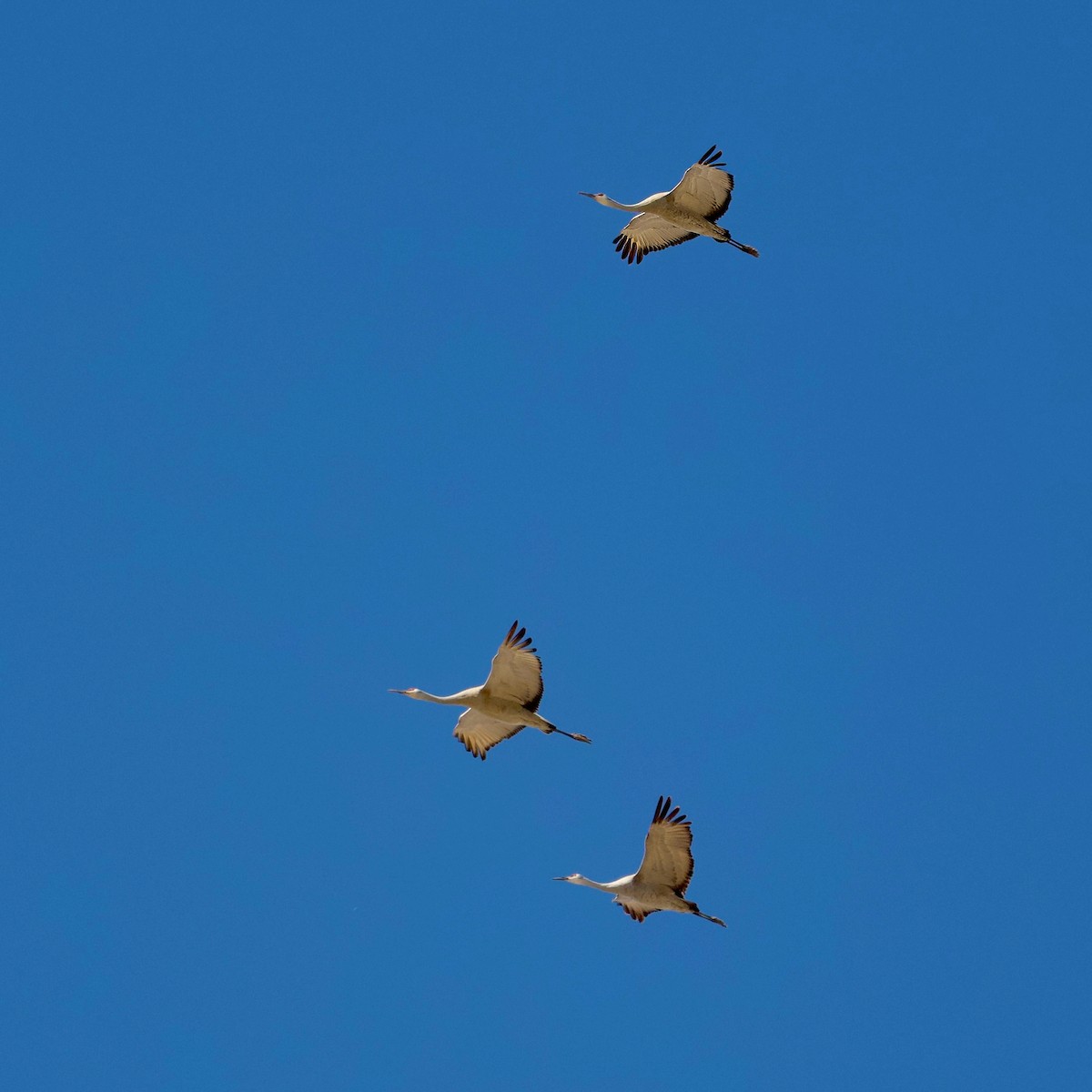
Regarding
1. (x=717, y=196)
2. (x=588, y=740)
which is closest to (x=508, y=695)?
(x=588, y=740)

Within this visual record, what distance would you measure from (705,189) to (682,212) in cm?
69

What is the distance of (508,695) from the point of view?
21.4 meters

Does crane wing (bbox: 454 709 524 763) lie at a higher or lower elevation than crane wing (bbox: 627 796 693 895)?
higher

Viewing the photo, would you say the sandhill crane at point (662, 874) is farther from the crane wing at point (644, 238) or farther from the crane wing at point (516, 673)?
the crane wing at point (644, 238)

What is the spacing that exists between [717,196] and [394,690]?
30.3 ft

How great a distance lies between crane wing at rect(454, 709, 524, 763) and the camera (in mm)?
22453

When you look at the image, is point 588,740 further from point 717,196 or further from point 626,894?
point 717,196

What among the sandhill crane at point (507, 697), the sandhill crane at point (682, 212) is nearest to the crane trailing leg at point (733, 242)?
the sandhill crane at point (682, 212)

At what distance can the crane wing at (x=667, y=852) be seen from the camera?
66.2ft

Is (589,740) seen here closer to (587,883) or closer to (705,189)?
(587,883)

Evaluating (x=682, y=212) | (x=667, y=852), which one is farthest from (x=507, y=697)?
(x=682, y=212)

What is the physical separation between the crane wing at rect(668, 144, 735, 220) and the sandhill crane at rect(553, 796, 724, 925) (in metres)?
9.38

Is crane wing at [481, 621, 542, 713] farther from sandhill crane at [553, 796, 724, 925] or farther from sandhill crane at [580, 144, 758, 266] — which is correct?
sandhill crane at [580, 144, 758, 266]

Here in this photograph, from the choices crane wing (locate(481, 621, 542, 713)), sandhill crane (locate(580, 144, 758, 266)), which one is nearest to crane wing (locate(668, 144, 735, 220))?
sandhill crane (locate(580, 144, 758, 266))
